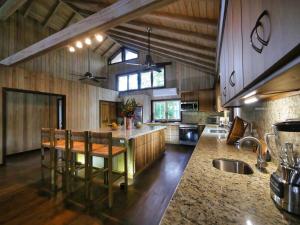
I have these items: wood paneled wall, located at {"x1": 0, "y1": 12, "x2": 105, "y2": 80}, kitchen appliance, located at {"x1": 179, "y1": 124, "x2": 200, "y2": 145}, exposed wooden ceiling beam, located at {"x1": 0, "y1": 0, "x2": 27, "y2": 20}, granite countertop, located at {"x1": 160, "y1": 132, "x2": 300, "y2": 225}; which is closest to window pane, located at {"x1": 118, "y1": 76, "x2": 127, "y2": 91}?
wood paneled wall, located at {"x1": 0, "y1": 12, "x2": 105, "y2": 80}

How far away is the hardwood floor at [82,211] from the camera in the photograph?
1865 mm

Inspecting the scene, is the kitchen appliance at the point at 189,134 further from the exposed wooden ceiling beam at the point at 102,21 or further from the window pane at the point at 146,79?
the exposed wooden ceiling beam at the point at 102,21

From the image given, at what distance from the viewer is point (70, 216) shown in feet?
6.30

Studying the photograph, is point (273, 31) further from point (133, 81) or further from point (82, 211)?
point (133, 81)

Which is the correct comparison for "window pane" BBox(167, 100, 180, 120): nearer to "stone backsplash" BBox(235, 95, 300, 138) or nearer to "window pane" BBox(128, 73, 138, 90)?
"window pane" BBox(128, 73, 138, 90)

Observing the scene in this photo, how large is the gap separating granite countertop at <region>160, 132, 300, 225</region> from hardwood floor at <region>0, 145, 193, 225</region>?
1.31 m

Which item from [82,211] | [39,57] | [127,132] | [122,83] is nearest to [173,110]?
[122,83]

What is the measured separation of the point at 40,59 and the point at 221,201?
709 centimetres

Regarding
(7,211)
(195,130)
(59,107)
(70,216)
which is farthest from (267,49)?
(59,107)

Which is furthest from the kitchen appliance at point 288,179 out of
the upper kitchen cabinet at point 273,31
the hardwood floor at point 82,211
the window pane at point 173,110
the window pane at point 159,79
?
the window pane at point 159,79

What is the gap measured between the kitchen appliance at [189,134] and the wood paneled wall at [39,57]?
212 inches

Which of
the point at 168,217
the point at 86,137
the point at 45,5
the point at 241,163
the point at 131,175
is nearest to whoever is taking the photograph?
the point at 168,217

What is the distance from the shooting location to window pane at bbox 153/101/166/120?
7156 millimetres

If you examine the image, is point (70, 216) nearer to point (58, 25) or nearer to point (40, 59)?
point (40, 59)
